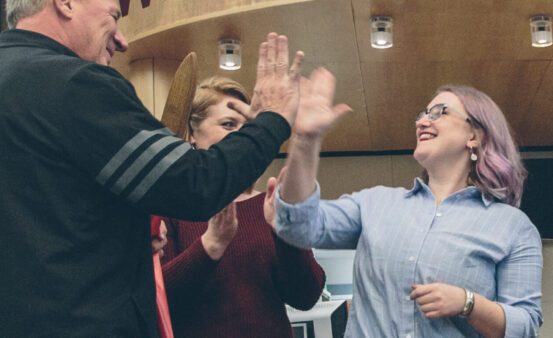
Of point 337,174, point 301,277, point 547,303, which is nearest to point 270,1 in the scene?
point 301,277

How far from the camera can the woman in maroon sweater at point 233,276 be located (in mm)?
2322

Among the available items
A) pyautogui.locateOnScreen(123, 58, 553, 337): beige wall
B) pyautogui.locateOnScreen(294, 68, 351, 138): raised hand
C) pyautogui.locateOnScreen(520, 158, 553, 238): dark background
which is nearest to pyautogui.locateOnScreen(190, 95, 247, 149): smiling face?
pyautogui.locateOnScreen(294, 68, 351, 138): raised hand

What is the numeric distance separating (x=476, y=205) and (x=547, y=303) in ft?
22.7

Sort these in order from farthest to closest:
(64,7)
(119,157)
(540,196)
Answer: (540,196) < (64,7) < (119,157)

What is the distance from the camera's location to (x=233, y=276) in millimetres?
2432

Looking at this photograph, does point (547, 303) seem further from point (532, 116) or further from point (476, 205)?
point (476, 205)

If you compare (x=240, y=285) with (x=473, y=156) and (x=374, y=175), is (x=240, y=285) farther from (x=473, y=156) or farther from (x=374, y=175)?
(x=374, y=175)

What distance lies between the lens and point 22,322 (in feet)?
5.12

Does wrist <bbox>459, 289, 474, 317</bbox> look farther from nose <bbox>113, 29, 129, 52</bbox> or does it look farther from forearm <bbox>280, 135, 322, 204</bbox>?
nose <bbox>113, 29, 129, 52</bbox>

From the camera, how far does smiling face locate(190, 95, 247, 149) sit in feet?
8.49

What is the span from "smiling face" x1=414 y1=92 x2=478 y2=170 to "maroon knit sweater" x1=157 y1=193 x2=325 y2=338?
0.43 metres

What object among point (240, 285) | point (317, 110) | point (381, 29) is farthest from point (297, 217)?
point (381, 29)

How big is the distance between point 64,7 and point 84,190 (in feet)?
1.37

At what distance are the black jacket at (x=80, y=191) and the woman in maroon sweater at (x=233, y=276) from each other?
25.4 inches
